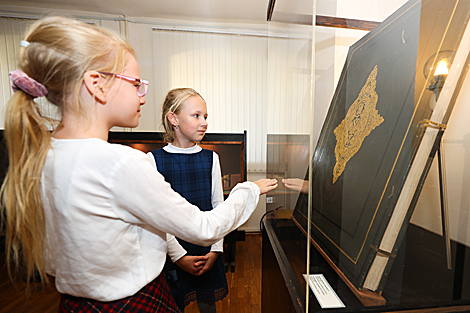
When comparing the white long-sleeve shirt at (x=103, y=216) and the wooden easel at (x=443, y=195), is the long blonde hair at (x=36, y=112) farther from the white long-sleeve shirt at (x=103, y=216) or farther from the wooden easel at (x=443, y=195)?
the wooden easel at (x=443, y=195)

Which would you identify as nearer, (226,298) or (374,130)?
(374,130)

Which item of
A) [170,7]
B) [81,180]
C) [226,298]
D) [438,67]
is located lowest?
[226,298]

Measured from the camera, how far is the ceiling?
7.70ft

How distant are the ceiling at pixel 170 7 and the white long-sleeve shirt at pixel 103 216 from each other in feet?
8.09

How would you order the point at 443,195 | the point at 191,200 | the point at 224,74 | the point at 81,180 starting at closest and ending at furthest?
1. the point at 81,180
2. the point at 443,195
3. the point at 191,200
4. the point at 224,74

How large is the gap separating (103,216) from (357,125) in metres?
0.61

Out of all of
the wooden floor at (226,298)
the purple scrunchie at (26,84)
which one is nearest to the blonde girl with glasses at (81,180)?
the purple scrunchie at (26,84)

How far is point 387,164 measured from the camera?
495mm

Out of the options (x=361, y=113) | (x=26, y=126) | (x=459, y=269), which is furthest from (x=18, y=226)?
(x=459, y=269)

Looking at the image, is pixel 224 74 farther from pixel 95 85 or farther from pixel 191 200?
pixel 95 85

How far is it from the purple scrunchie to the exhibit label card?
27.0 inches

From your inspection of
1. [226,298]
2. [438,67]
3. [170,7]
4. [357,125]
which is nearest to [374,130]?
[357,125]

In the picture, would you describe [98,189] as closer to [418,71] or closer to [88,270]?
[88,270]

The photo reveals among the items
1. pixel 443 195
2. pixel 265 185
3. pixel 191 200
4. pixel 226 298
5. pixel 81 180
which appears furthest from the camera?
pixel 226 298
